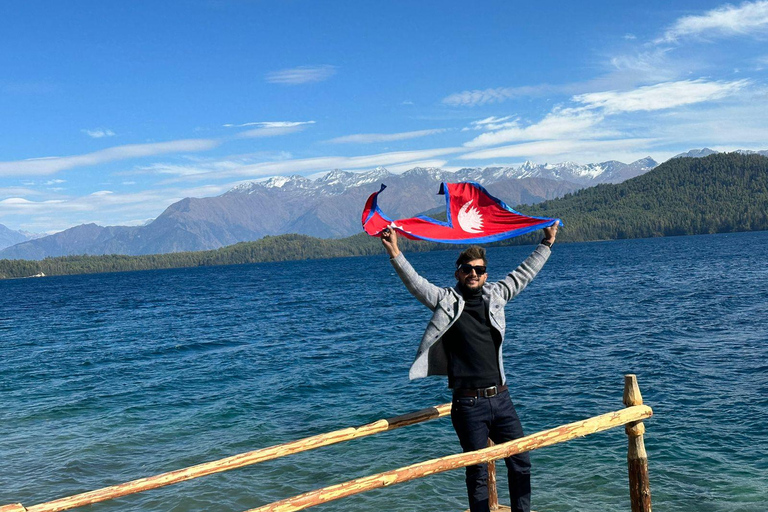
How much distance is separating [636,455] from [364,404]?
14506 mm

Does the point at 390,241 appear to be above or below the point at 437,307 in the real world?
above

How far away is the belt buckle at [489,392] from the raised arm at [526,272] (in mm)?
1026

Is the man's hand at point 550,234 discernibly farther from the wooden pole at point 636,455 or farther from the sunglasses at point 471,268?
the wooden pole at point 636,455

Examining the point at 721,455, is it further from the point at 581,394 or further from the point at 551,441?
the point at 551,441

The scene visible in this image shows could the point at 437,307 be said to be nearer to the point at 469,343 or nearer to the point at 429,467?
the point at 469,343

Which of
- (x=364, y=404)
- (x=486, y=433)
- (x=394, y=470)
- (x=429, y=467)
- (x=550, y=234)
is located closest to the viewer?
(x=394, y=470)

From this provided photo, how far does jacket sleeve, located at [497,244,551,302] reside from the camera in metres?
7.04

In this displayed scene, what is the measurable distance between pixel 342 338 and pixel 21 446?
23202 mm

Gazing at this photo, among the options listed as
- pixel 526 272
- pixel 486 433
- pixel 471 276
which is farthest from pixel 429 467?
pixel 526 272

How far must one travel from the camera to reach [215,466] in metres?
6.80

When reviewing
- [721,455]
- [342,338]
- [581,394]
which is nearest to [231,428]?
[581,394]

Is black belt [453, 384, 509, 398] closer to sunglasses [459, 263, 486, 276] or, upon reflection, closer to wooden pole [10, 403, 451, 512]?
wooden pole [10, 403, 451, 512]

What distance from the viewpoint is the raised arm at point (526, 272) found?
7.05 meters

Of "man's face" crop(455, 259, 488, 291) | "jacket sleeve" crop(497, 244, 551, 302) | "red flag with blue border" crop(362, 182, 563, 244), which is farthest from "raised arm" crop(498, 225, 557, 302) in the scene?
"man's face" crop(455, 259, 488, 291)
